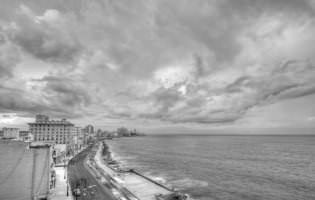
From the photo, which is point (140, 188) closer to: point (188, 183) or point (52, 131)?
point (188, 183)

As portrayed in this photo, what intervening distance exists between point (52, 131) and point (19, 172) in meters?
152

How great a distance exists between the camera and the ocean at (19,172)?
19.1 m

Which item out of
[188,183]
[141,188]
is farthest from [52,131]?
[188,183]

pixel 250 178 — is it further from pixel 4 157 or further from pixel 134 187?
pixel 4 157

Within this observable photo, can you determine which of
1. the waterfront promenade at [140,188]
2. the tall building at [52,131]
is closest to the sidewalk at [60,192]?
the waterfront promenade at [140,188]

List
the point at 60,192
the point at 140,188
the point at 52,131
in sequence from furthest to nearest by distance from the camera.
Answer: the point at 52,131 → the point at 140,188 → the point at 60,192

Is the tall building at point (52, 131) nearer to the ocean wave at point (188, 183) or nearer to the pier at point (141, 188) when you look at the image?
the pier at point (141, 188)

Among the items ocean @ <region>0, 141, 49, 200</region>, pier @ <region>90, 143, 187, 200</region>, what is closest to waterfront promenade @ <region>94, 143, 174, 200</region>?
pier @ <region>90, 143, 187, 200</region>

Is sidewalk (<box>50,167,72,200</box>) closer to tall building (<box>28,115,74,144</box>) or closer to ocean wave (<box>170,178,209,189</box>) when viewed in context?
ocean wave (<box>170,178,209,189</box>)

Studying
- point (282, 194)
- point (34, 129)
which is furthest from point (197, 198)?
point (34, 129)

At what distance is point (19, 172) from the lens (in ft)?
67.7

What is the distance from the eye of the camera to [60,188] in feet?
143

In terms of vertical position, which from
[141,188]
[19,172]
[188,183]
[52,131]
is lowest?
[188,183]

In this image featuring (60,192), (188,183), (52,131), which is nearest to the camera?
(60,192)
